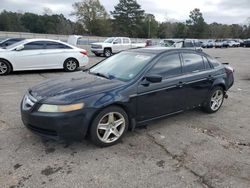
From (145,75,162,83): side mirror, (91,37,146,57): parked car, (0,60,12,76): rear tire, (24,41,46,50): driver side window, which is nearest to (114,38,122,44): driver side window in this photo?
(91,37,146,57): parked car

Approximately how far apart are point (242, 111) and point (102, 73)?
3.43 metres

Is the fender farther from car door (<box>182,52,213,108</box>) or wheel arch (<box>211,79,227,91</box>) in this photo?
car door (<box>182,52,213,108</box>)

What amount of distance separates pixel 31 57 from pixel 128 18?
→ 7109 centimetres

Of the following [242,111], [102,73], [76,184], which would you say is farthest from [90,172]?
[242,111]

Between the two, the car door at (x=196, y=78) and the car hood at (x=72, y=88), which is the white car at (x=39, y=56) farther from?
the car door at (x=196, y=78)

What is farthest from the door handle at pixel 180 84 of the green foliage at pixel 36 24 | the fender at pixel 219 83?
the green foliage at pixel 36 24

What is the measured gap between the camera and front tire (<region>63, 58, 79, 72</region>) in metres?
11.2

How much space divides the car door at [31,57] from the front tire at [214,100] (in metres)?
7.30

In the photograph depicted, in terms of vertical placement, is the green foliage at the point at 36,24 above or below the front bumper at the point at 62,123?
above

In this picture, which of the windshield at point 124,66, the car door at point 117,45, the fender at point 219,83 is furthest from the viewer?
the car door at point 117,45

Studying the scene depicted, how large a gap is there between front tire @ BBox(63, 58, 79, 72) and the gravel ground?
Result: 628cm

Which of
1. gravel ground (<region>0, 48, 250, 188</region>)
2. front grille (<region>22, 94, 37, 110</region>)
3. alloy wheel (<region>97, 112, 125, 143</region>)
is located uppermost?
front grille (<region>22, 94, 37, 110</region>)

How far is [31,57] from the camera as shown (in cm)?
1023

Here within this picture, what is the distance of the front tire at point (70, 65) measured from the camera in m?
11.2
